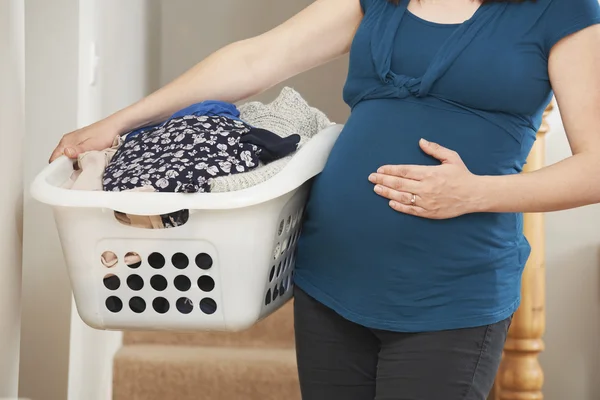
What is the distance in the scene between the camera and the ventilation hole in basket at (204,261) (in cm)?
110

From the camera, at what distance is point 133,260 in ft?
3.68

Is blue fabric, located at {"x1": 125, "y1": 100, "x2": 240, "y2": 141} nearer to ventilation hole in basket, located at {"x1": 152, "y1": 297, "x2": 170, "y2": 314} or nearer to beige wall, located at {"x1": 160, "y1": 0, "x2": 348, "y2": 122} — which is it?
ventilation hole in basket, located at {"x1": 152, "y1": 297, "x2": 170, "y2": 314}

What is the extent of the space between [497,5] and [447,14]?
8 cm

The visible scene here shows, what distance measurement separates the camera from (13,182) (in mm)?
1307

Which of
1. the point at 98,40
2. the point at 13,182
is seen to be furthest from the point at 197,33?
the point at 13,182

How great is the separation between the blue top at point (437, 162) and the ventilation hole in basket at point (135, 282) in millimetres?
269

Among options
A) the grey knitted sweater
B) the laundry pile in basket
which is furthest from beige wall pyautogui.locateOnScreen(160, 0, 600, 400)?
the laundry pile in basket

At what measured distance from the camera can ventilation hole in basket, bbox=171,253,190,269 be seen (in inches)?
43.7

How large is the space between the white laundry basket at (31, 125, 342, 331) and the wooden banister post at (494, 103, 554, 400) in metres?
1.08

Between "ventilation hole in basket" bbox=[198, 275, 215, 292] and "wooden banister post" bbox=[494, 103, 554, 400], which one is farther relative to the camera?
"wooden banister post" bbox=[494, 103, 554, 400]

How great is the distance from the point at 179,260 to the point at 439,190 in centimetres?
39

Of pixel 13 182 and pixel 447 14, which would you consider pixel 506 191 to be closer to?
pixel 447 14

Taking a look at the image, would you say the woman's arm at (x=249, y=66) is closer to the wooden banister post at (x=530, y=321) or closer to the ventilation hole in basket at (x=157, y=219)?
the ventilation hole in basket at (x=157, y=219)

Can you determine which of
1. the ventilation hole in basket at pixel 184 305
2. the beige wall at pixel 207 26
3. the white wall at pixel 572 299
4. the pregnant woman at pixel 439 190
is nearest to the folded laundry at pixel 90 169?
the ventilation hole in basket at pixel 184 305
